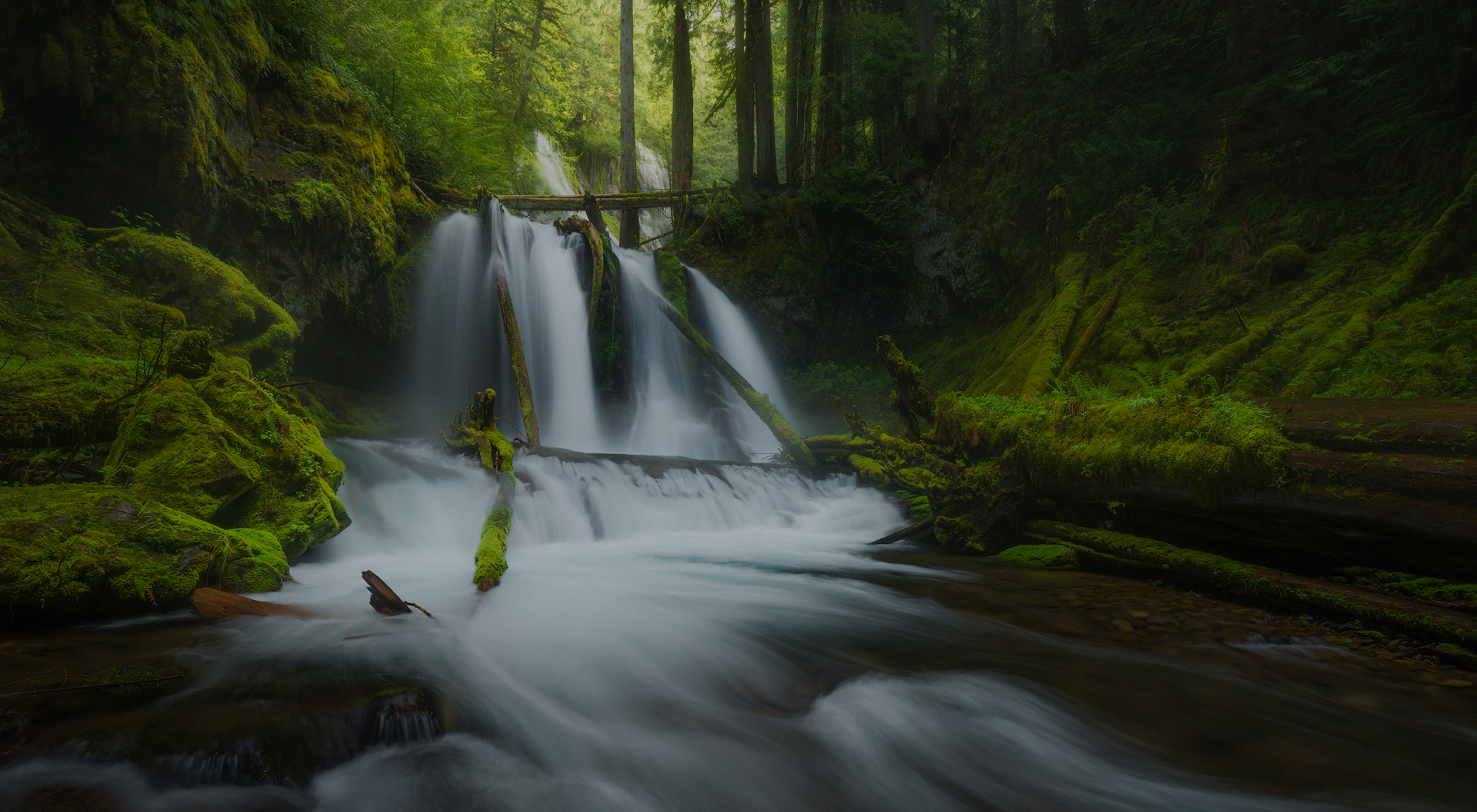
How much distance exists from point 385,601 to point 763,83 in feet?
51.5

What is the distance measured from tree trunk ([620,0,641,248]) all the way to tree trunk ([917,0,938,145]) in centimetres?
746

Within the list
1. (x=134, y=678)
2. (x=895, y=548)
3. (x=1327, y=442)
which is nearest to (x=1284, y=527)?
(x=1327, y=442)

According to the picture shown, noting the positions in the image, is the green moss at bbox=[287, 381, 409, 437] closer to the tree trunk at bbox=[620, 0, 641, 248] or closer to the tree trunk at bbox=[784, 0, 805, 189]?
the tree trunk at bbox=[620, 0, 641, 248]

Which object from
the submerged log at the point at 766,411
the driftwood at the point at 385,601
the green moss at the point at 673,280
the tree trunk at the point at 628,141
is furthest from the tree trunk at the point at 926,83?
the driftwood at the point at 385,601

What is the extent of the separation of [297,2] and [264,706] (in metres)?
10.2

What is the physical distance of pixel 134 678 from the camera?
94.0 inches

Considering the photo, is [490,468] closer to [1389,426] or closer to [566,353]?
[566,353]

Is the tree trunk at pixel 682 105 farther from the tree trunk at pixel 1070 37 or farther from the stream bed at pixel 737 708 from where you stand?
the stream bed at pixel 737 708

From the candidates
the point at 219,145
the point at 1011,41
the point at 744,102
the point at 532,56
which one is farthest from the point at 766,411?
the point at 532,56

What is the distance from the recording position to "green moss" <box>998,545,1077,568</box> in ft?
16.5

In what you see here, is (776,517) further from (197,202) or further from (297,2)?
(297,2)

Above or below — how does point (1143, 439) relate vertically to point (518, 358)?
below

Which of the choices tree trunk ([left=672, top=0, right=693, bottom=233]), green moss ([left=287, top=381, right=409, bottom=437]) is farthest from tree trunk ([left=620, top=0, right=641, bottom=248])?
green moss ([left=287, top=381, right=409, bottom=437])

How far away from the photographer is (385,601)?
3.57 metres
